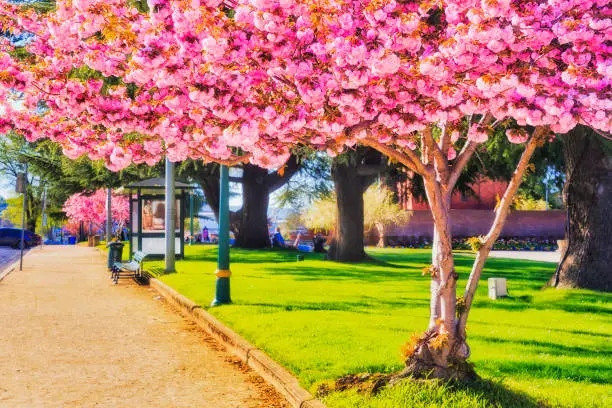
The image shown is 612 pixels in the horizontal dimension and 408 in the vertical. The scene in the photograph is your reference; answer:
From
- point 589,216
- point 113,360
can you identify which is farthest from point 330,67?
point 589,216

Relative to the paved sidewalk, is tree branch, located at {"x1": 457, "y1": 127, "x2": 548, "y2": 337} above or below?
above

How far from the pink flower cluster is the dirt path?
2.45 meters

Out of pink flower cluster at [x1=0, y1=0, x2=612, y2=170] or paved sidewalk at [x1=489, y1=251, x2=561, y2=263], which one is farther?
paved sidewalk at [x1=489, y1=251, x2=561, y2=263]

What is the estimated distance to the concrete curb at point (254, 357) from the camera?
20.9 feet

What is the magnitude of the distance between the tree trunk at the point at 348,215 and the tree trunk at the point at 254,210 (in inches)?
462

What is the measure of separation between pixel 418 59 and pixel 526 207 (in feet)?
187

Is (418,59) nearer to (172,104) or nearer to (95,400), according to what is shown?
(172,104)

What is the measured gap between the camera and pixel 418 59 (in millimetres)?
5766

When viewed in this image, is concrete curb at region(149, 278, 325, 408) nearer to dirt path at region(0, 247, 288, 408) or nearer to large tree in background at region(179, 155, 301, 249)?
dirt path at region(0, 247, 288, 408)

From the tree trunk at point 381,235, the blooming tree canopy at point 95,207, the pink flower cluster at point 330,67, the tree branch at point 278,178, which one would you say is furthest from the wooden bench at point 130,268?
the blooming tree canopy at point 95,207

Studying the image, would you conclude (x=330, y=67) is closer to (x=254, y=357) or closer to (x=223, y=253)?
(x=254, y=357)

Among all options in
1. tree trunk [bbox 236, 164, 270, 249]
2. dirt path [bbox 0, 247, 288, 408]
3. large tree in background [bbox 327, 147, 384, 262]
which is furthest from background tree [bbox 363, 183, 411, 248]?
dirt path [bbox 0, 247, 288, 408]

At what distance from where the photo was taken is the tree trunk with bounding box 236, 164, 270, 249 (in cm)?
3706

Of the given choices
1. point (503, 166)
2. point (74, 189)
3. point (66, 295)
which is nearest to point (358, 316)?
point (66, 295)
